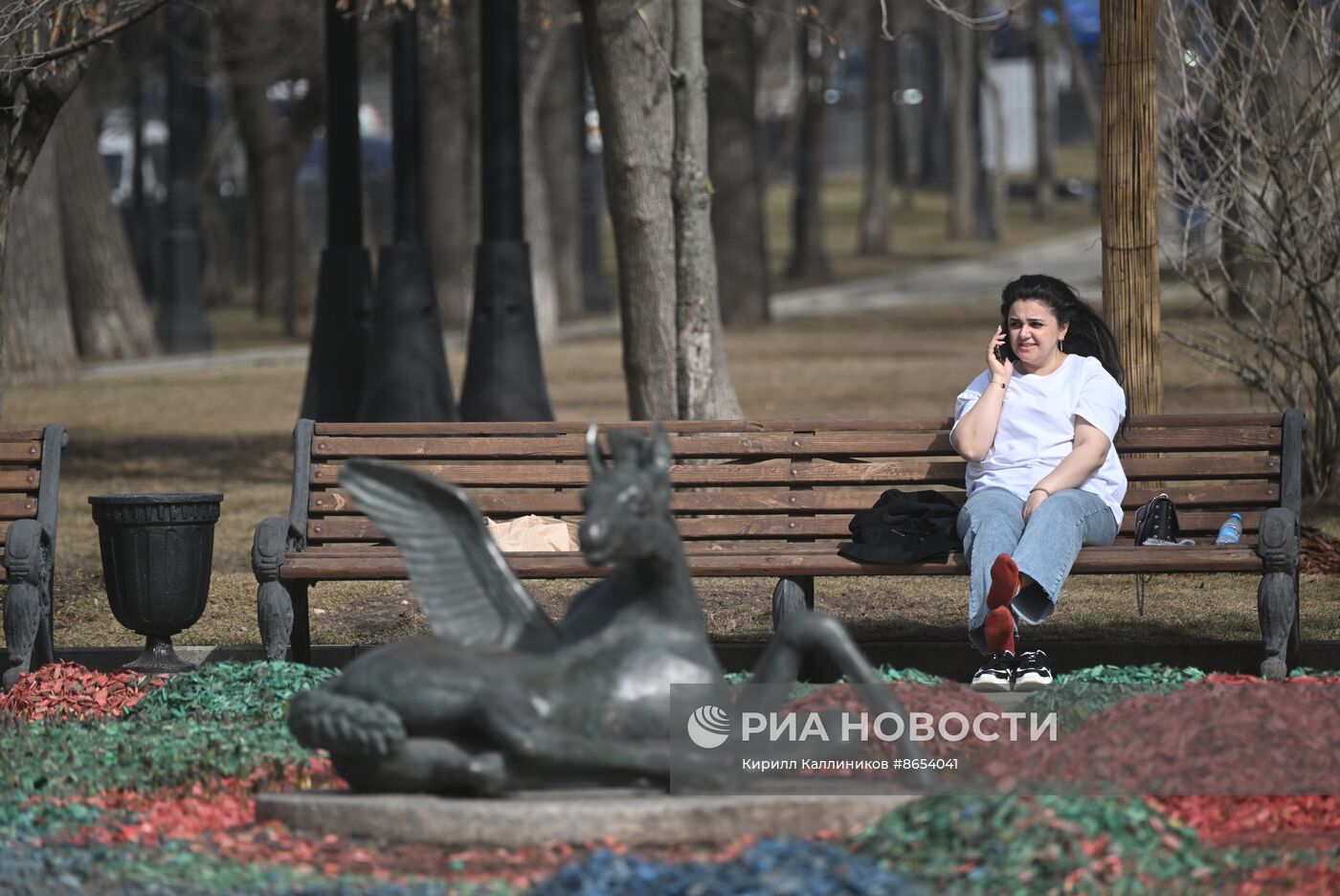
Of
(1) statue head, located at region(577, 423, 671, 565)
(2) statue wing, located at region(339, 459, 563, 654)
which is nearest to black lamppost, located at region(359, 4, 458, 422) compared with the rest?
(2) statue wing, located at region(339, 459, 563, 654)

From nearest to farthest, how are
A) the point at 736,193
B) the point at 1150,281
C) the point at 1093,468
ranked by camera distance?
the point at 1093,468 < the point at 1150,281 < the point at 736,193

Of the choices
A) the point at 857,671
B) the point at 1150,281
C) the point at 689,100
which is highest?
the point at 689,100

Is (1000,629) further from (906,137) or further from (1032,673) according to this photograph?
(906,137)

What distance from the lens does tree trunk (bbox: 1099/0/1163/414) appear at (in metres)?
8.46

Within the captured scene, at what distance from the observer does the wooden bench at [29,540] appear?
694 centimetres

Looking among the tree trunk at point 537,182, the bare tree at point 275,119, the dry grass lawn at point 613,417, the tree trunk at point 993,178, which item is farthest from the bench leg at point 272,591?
the tree trunk at point 993,178

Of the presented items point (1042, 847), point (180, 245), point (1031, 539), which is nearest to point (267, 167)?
point (180, 245)

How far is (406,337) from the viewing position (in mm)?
13805

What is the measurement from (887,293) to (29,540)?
28.8 m

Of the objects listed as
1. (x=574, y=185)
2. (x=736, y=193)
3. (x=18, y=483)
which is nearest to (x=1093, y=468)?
(x=18, y=483)

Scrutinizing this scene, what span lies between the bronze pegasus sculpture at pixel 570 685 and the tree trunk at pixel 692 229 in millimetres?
6027

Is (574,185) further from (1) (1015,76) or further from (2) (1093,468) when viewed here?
(1) (1015,76)

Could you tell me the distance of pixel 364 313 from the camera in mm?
14305

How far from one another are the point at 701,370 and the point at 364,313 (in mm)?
3757
